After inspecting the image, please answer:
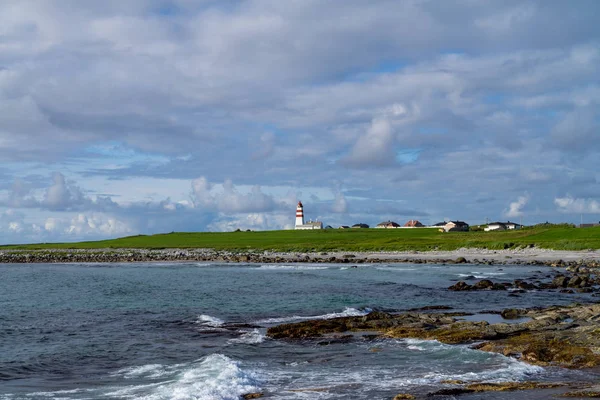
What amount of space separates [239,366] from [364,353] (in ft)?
16.0

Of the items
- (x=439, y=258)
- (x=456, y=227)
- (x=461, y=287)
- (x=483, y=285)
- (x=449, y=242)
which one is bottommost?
(x=461, y=287)

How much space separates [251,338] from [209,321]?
5.98 metres

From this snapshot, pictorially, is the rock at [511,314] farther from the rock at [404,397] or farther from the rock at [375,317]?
the rock at [404,397]

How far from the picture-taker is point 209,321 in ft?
100

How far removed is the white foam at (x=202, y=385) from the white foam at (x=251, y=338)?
467cm

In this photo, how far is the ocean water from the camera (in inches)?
664

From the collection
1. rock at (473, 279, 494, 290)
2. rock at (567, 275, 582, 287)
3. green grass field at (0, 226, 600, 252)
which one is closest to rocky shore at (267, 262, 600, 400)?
rock at (473, 279, 494, 290)

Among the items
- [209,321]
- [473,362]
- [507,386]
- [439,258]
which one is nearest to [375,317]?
[209,321]

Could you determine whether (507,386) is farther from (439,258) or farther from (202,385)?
(439,258)

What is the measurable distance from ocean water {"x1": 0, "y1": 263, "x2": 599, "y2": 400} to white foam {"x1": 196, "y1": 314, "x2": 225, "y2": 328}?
0.06 meters

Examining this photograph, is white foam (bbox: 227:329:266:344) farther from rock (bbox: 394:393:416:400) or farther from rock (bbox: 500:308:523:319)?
rock (bbox: 500:308:523:319)

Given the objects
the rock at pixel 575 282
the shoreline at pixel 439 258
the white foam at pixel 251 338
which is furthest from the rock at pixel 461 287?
the shoreline at pixel 439 258

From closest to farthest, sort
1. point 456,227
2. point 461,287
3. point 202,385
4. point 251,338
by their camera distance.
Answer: point 202,385
point 251,338
point 461,287
point 456,227

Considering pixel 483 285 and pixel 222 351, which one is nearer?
pixel 222 351
